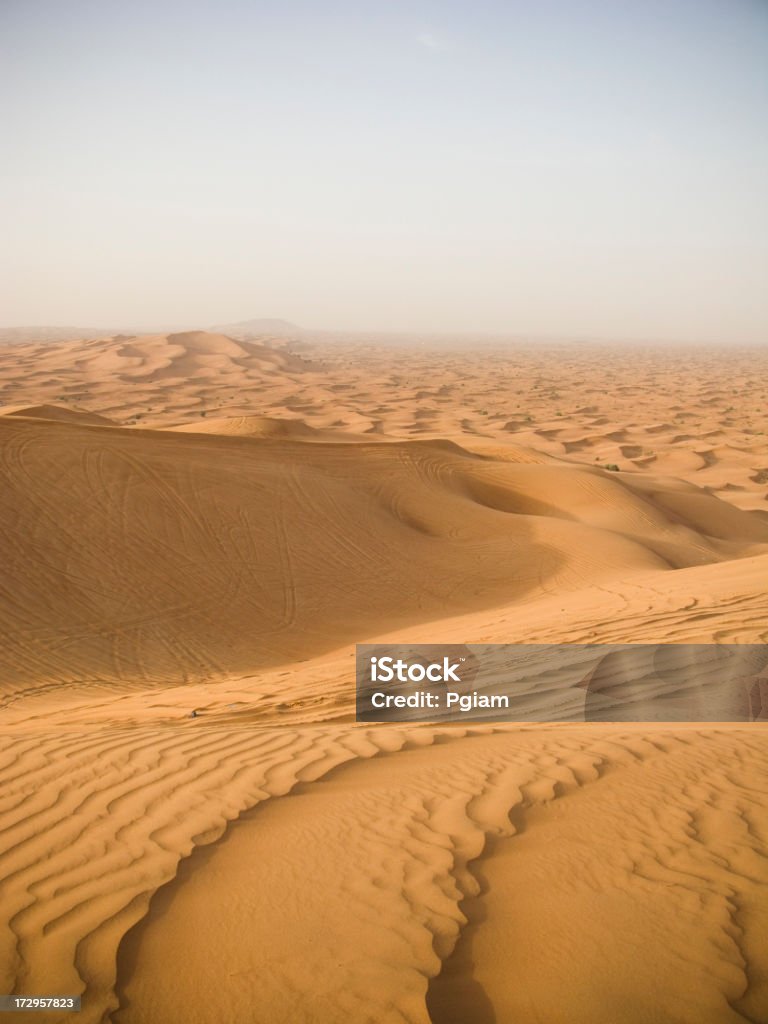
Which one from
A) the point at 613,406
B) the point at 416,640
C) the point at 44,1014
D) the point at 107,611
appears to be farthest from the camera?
the point at 613,406

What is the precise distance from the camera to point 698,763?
4.51 meters

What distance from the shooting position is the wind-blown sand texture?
2.58 meters

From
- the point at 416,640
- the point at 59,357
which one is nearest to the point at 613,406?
the point at 59,357

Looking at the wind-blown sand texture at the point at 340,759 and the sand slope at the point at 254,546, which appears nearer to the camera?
the wind-blown sand texture at the point at 340,759

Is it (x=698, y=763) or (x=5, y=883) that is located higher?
(x=5, y=883)

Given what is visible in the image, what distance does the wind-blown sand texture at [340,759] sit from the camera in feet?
8.46

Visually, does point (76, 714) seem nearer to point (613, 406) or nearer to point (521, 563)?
point (521, 563)

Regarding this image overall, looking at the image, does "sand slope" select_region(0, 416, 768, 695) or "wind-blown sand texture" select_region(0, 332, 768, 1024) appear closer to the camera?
"wind-blown sand texture" select_region(0, 332, 768, 1024)

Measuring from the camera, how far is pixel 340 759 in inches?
181

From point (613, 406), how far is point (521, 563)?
3364 cm

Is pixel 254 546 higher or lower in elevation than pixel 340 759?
lower

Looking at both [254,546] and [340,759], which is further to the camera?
[254,546]

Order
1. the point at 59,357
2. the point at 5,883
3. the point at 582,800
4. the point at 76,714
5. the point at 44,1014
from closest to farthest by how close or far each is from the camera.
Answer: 1. the point at 44,1014
2. the point at 5,883
3. the point at 582,800
4. the point at 76,714
5. the point at 59,357

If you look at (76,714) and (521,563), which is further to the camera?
(521,563)
